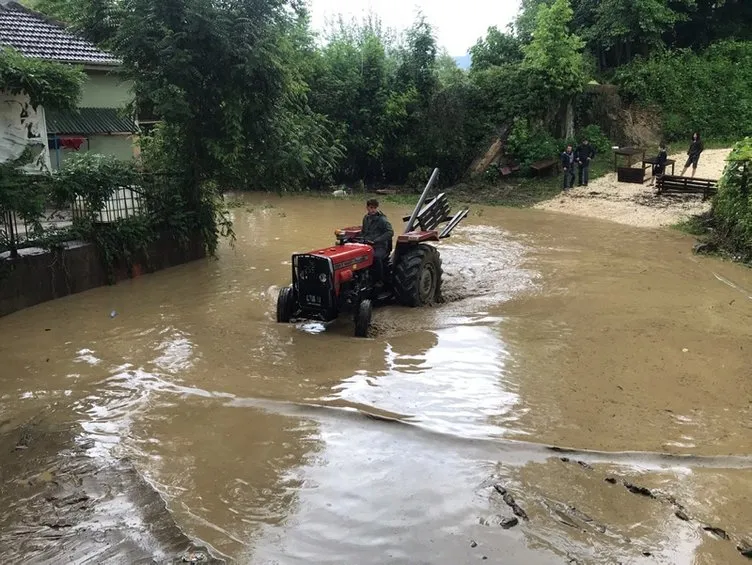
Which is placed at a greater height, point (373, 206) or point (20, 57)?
point (20, 57)

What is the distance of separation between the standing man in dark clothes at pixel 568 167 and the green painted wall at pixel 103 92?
1322 centimetres

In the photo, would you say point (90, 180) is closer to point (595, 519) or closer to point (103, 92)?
point (103, 92)

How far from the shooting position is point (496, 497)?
173 inches

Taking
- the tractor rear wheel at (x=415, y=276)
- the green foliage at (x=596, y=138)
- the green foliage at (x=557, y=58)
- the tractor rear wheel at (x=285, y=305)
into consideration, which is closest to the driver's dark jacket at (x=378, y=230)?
the tractor rear wheel at (x=415, y=276)

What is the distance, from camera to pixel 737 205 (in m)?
12.7

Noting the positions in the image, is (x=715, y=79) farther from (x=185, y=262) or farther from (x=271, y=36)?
(x=185, y=262)

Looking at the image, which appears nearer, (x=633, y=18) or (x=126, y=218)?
(x=126, y=218)

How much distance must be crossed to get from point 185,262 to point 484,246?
6294mm

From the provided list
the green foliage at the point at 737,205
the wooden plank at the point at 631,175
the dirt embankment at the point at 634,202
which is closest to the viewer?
the green foliage at the point at 737,205

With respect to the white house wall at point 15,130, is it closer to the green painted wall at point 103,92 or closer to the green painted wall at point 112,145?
the green painted wall at point 112,145

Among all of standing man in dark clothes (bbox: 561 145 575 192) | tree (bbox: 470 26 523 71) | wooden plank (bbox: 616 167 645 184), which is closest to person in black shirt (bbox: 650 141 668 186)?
wooden plank (bbox: 616 167 645 184)

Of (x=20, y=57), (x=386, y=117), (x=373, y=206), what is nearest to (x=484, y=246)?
(x=373, y=206)

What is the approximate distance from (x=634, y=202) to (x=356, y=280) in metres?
12.6

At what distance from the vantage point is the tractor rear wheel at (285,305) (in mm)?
8367
